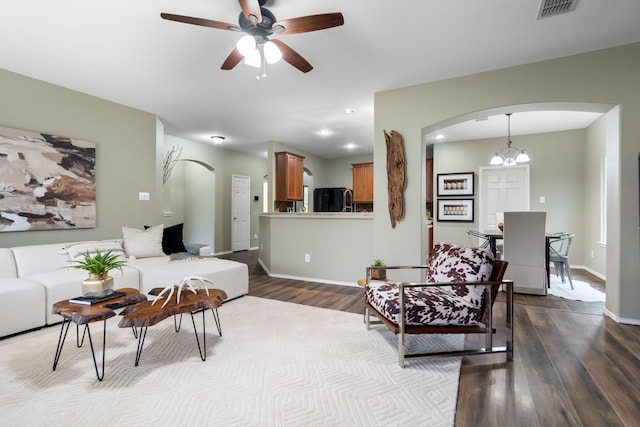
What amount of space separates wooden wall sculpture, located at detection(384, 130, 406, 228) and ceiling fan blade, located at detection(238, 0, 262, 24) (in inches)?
86.4

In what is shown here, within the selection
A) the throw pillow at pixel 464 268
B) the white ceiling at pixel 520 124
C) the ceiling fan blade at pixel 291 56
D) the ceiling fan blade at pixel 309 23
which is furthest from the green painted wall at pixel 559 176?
the ceiling fan blade at pixel 309 23

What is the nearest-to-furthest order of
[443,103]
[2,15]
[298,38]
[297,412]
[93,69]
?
1. [297,412]
2. [2,15]
3. [298,38]
4. [93,69]
5. [443,103]

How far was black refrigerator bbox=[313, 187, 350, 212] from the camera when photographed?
752cm

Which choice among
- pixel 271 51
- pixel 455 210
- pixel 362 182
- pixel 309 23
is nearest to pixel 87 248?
pixel 271 51

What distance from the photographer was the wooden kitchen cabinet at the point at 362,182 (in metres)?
7.60

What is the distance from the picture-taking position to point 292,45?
2.74m

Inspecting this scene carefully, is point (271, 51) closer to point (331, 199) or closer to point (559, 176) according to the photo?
point (331, 199)

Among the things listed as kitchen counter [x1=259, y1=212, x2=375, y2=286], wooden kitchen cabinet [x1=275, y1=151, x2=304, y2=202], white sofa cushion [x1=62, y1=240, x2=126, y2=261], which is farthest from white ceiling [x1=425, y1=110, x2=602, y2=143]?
white sofa cushion [x1=62, y1=240, x2=126, y2=261]

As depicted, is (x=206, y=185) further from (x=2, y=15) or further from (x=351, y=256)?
(x=2, y=15)

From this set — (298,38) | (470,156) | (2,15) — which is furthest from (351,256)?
(2,15)

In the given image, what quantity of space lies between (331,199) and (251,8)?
581cm

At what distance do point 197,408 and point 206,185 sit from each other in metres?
6.24

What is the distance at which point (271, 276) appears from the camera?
5094 millimetres

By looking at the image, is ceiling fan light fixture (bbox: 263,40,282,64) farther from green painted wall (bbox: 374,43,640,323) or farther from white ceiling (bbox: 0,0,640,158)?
green painted wall (bbox: 374,43,640,323)
